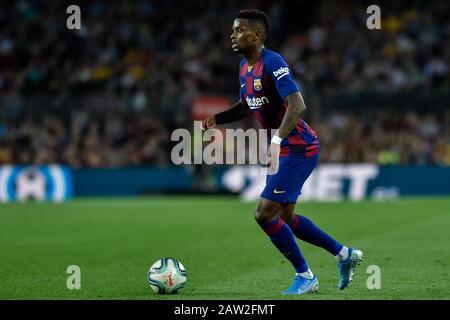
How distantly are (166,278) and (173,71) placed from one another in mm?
20273

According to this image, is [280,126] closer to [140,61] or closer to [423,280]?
[423,280]

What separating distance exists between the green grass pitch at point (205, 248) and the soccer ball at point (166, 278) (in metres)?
0.10

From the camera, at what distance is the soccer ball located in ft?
30.6

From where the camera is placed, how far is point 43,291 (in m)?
9.55

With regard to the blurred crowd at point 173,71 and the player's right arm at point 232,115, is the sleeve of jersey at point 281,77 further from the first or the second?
the blurred crowd at point 173,71

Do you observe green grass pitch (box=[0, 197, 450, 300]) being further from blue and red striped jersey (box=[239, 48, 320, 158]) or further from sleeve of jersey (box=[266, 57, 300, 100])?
sleeve of jersey (box=[266, 57, 300, 100])

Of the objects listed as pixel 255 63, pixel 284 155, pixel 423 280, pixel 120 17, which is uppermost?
pixel 120 17

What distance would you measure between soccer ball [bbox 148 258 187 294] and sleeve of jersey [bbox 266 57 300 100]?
1957mm

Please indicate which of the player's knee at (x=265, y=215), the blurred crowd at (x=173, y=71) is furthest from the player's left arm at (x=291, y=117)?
the blurred crowd at (x=173, y=71)

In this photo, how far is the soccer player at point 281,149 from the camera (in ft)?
30.1

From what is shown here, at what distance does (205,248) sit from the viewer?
1411 cm

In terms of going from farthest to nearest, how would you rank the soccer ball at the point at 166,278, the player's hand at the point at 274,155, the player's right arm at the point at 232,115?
the player's right arm at the point at 232,115 → the soccer ball at the point at 166,278 → the player's hand at the point at 274,155

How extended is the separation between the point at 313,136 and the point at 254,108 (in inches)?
24.6

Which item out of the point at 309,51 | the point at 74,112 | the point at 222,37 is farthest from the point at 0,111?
the point at 309,51
